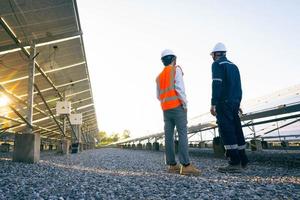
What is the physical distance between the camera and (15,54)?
6895 mm

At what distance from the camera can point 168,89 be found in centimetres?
394

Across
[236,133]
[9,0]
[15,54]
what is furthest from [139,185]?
[15,54]

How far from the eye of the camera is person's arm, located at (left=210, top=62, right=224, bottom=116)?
390cm

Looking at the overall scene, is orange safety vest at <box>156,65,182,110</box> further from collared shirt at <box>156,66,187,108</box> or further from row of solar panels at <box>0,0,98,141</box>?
row of solar panels at <box>0,0,98,141</box>

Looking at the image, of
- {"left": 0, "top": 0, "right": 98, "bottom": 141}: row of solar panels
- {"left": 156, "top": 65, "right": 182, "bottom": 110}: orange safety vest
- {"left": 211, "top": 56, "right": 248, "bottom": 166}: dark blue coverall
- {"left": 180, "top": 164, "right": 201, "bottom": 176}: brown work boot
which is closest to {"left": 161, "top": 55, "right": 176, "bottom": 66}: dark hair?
{"left": 156, "top": 65, "right": 182, "bottom": 110}: orange safety vest

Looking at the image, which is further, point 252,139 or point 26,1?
point 252,139

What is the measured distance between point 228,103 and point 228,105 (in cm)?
3

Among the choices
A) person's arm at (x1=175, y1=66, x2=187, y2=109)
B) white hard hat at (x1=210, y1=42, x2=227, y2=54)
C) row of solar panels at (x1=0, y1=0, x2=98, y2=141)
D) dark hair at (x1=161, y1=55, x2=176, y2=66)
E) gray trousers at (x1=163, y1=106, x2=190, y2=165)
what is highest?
row of solar panels at (x1=0, y1=0, x2=98, y2=141)

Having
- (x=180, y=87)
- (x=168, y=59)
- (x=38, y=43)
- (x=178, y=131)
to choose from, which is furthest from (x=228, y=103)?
(x=38, y=43)

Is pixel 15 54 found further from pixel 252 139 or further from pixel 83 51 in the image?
pixel 252 139

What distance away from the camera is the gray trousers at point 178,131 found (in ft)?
12.0

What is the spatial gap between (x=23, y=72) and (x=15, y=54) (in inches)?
64.5

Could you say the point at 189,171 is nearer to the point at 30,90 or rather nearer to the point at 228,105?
the point at 228,105

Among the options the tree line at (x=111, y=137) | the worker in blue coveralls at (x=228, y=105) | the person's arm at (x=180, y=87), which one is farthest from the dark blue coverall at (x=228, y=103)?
the tree line at (x=111, y=137)
